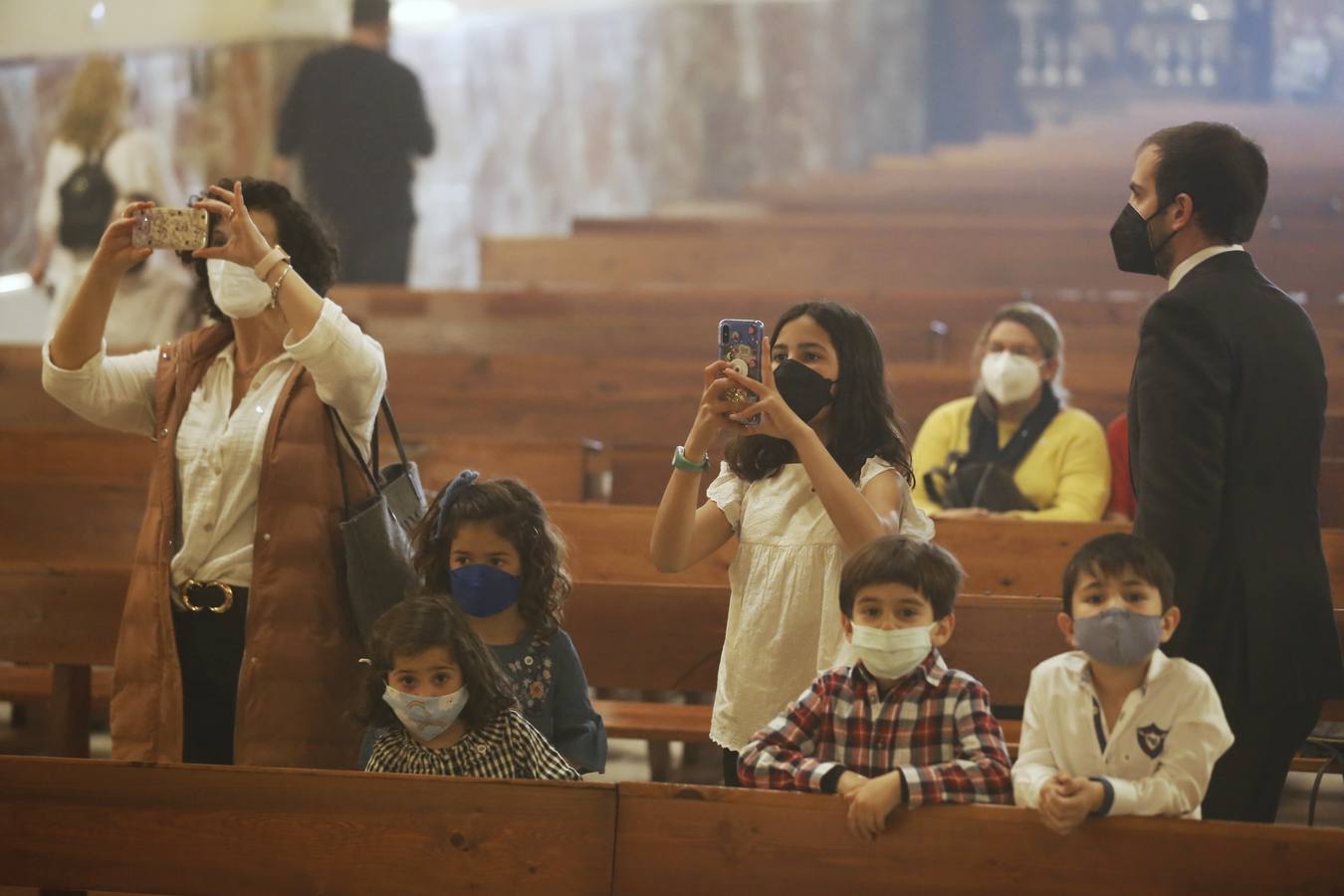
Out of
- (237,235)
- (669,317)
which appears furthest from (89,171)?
(237,235)

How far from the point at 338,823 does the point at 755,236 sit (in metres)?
5.36

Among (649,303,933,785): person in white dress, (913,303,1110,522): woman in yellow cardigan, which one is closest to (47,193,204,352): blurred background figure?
(913,303,1110,522): woman in yellow cardigan

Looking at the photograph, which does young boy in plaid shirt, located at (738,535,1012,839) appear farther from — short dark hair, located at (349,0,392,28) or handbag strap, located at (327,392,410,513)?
short dark hair, located at (349,0,392,28)

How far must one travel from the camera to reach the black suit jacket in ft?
7.90

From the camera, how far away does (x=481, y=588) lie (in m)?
2.69

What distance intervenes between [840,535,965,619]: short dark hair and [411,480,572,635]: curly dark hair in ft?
1.97

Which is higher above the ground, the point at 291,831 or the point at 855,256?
the point at 855,256

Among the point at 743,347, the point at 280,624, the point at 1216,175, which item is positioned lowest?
the point at 280,624

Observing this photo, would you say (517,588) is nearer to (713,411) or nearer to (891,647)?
(713,411)

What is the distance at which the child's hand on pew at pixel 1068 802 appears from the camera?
7.00 feet

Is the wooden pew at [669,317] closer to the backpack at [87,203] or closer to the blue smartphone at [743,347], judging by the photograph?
the backpack at [87,203]

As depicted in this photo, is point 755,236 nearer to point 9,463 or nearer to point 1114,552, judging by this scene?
point 9,463

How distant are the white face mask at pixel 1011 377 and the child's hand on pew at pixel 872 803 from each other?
2.06m

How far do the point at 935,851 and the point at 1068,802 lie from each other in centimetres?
19
